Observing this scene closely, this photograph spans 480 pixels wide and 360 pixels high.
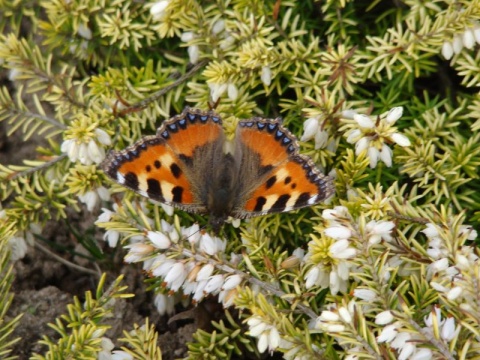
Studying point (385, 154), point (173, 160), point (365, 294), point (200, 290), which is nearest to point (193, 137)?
point (173, 160)

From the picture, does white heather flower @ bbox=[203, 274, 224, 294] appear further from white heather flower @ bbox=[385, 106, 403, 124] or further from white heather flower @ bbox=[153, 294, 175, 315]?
white heather flower @ bbox=[385, 106, 403, 124]

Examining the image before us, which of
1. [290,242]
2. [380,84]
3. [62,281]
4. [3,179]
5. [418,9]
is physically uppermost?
[418,9]

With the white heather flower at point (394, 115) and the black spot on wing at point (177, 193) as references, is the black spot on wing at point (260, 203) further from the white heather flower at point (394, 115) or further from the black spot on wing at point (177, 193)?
the white heather flower at point (394, 115)

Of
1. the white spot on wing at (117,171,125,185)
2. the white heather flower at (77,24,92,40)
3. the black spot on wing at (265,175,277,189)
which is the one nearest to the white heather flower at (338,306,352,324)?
the black spot on wing at (265,175,277,189)

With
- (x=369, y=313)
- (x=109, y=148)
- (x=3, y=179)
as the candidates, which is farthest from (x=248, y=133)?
(x=3, y=179)

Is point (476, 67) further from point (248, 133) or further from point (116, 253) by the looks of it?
point (116, 253)

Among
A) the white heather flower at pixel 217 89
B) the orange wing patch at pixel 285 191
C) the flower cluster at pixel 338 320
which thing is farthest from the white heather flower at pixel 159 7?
the flower cluster at pixel 338 320

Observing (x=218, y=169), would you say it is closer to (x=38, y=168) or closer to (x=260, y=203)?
(x=260, y=203)
